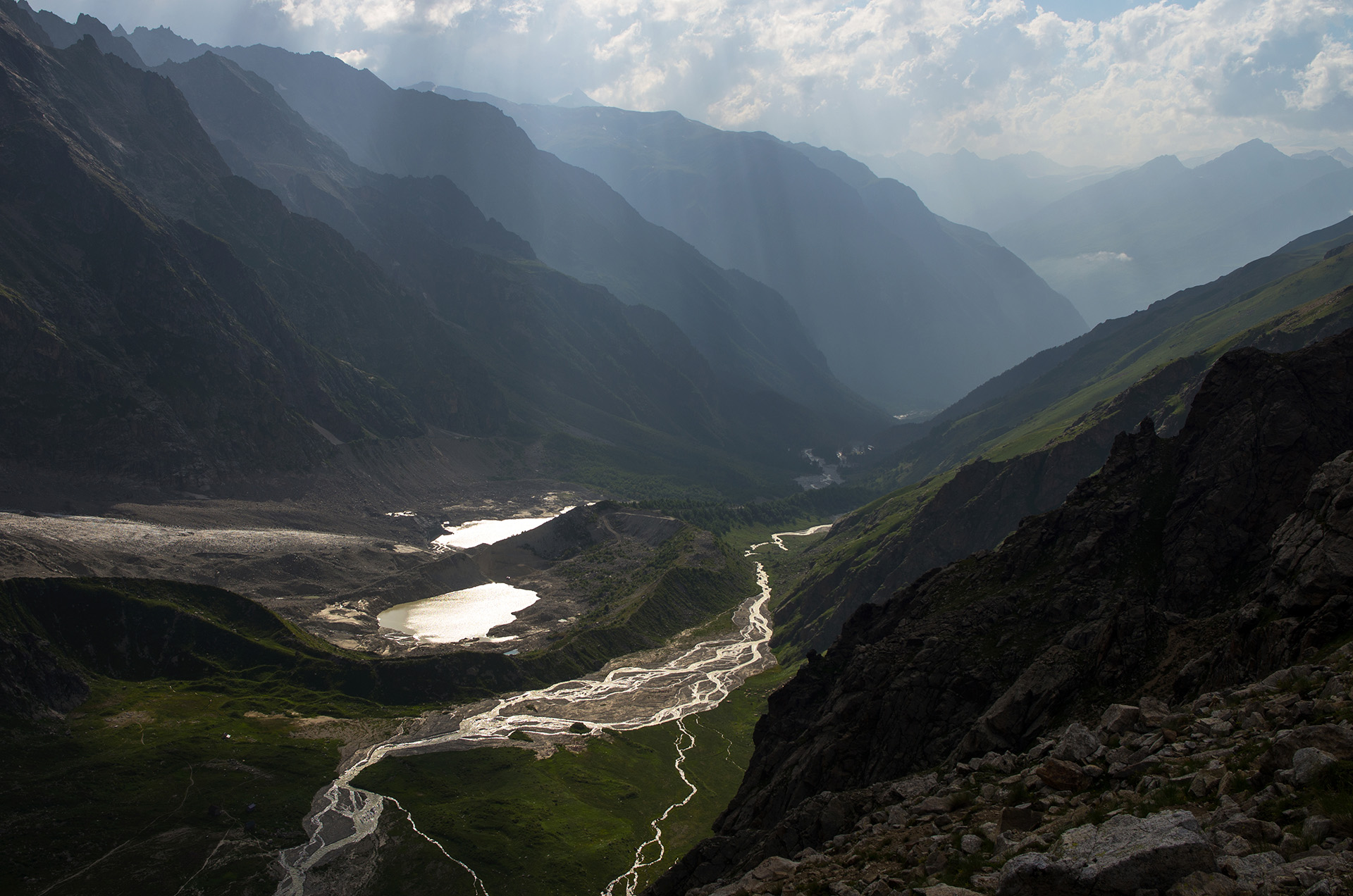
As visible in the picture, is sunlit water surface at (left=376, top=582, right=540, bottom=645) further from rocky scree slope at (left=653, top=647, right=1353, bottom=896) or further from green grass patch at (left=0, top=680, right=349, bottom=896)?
rocky scree slope at (left=653, top=647, right=1353, bottom=896)

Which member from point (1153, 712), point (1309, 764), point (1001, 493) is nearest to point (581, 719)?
point (1001, 493)

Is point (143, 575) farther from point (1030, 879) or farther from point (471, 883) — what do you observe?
point (1030, 879)

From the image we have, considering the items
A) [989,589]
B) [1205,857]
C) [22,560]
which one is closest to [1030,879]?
[1205,857]

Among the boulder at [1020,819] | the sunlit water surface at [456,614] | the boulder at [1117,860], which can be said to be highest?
the sunlit water surface at [456,614]

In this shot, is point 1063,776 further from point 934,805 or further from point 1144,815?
point 934,805

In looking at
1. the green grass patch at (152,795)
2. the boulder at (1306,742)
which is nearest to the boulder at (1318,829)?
the boulder at (1306,742)

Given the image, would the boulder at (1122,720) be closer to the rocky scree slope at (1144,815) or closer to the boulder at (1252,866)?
the rocky scree slope at (1144,815)
